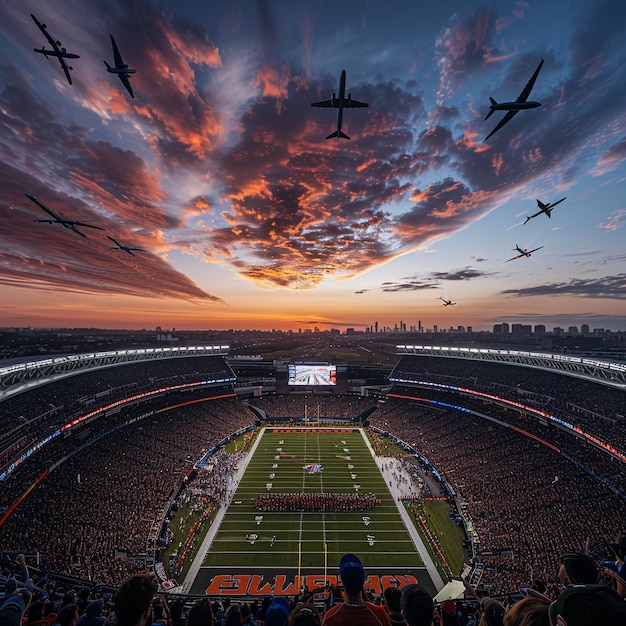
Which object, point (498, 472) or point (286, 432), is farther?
point (286, 432)

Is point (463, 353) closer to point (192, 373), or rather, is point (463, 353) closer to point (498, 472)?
point (498, 472)

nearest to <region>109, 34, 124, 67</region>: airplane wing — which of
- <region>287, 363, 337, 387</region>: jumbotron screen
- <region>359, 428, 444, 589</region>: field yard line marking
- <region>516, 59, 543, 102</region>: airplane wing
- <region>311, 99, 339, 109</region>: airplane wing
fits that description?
<region>311, 99, 339, 109</region>: airplane wing

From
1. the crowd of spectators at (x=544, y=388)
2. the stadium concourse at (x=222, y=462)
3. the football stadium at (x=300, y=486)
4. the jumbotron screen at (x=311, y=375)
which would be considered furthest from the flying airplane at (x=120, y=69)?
the jumbotron screen at (x=311, y=375)

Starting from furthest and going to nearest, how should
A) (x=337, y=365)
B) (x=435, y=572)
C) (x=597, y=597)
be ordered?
1. (x=337, y=365)
2. (x=435, y=572)
3. (x=597, y=597)

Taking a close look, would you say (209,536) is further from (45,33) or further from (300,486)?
(45,33)

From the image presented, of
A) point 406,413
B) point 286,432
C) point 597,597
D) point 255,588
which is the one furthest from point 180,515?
point 406,413
